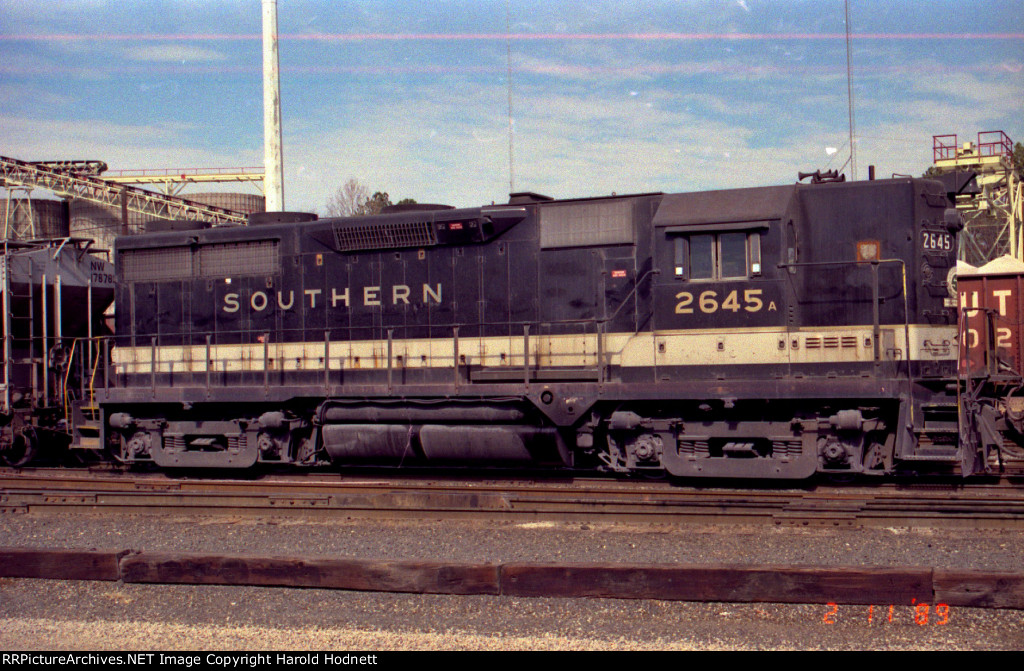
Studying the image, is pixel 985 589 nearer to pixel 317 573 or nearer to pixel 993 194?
pixel 317 573

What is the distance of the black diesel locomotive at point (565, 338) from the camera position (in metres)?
8.94

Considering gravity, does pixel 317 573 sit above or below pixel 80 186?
below

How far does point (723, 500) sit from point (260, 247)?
7174 millimetres

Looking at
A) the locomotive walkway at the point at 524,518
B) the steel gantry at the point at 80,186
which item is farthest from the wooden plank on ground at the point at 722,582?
the steel gantry at the point at 80,186

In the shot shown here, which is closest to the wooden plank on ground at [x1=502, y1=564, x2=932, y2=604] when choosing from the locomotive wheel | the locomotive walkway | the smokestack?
the locomotive walkway

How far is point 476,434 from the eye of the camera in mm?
10062

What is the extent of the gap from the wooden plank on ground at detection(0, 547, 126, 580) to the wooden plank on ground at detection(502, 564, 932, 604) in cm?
293

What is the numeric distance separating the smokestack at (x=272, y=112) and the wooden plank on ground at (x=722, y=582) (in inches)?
759

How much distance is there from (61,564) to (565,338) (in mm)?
5995

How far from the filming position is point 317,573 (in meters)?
5.54

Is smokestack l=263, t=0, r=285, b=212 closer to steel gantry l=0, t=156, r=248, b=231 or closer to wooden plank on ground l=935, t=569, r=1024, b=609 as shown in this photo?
steel gantry l=0, t=156, r=248, b=231

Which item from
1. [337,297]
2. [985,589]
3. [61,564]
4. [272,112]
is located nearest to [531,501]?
[337,297]
